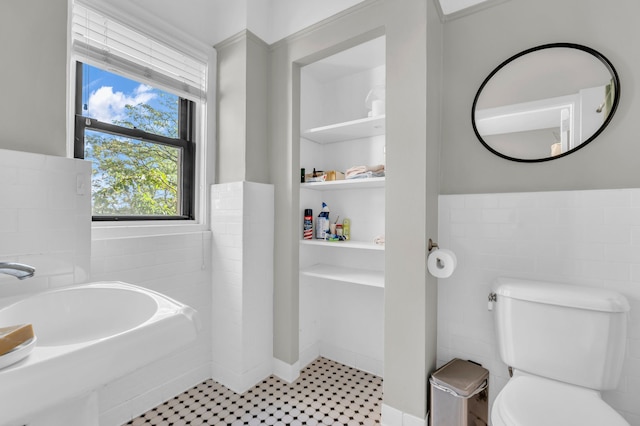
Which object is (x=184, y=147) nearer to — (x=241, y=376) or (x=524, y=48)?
(x=241, y=376)

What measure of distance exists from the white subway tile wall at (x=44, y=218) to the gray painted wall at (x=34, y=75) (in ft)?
0.33

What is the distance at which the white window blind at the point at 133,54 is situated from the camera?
1.57 metres

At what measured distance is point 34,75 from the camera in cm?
127

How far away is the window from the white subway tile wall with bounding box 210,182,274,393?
12.7 inches

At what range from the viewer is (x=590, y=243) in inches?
55.2

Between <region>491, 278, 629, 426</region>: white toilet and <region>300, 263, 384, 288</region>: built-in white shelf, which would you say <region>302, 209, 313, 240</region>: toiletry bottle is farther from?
<region>491, 278, 629, 426</region>: white toilet

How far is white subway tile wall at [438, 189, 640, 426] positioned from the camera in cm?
132

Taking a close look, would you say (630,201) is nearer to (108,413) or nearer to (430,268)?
(430,268)

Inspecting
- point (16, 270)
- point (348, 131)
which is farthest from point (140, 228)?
point (348, 131)

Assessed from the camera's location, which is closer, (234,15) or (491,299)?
(491,299)

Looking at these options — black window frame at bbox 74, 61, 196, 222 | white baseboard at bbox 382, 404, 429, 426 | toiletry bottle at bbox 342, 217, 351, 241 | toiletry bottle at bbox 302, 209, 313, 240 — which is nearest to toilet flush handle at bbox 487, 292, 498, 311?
white baseboard at bbox 382, 404, 429, 426

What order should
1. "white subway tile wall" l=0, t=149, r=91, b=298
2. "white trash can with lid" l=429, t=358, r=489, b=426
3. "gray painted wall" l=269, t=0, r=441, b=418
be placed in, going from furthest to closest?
"gray painted wall" l=269, t=0, r=441, b=418
"white trash can with lid" l=429, t=358, r=489, b=426
"white subway tile wall" l=0, t=149, r=91, b=298

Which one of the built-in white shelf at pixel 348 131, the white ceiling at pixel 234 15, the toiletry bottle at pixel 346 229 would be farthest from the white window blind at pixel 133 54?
the toiletry bottle at pixel 346 229

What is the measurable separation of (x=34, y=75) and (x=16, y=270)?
931 millimetres
